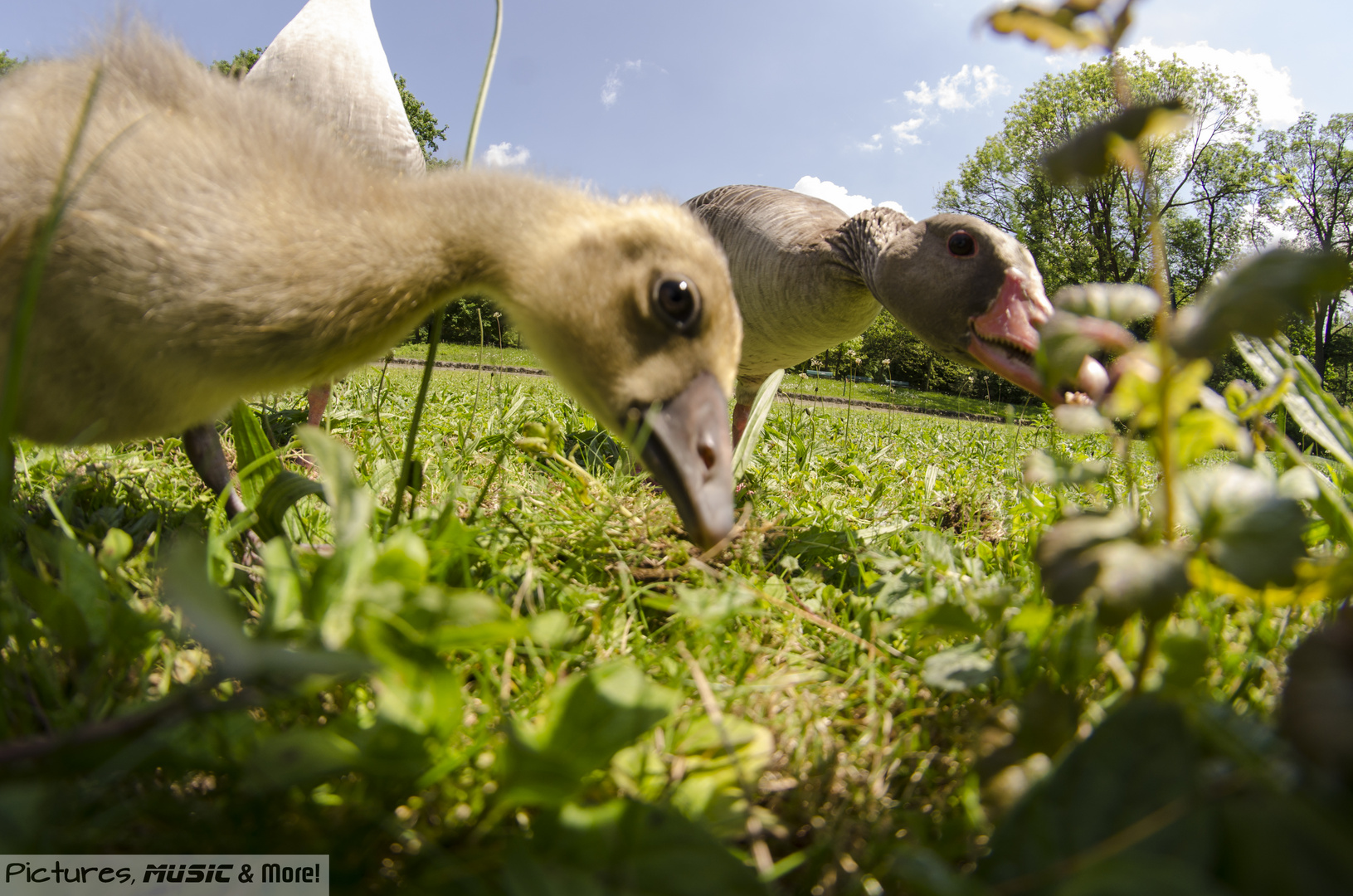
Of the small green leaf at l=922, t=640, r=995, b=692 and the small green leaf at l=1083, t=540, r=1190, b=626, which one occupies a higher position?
the small green leaf at l=1083, t=540, r=1190, b=626

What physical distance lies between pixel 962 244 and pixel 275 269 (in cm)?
373

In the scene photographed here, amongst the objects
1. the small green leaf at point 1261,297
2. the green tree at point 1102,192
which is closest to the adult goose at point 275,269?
the small green leaf at point 1261,297

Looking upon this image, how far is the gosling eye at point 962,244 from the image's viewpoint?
13.2 ft

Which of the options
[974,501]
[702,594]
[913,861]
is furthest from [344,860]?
[974,501]

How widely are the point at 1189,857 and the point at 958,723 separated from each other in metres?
0.62

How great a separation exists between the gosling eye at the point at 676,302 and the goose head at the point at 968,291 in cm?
244

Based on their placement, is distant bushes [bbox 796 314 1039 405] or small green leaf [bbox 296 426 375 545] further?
distant bushes [bbox 796 314 1039 405]

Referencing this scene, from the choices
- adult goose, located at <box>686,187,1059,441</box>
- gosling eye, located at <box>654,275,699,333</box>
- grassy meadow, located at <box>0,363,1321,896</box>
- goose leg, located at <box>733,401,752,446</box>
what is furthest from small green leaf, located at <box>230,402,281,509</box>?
goose leg, located at <box>733,401,752,446</box>

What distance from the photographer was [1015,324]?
12.2 feet

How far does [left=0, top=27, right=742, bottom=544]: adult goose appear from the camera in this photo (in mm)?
1438

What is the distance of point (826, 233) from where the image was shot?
491cm

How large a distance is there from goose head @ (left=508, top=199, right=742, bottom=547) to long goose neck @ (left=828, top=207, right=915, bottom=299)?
2.85m

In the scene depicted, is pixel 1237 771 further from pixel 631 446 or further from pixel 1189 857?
pixel 631 446

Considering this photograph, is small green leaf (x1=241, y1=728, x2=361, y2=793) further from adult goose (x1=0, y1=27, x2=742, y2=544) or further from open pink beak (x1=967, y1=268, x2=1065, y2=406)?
open pink beak (x1=967, y1=268, x2=1065, y2=406)
